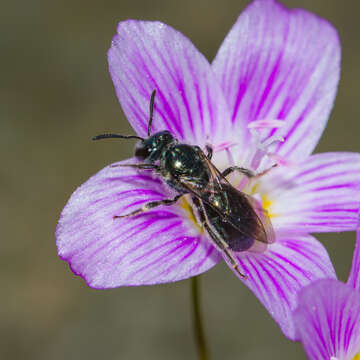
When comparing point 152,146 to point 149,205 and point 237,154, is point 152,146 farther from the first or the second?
point 237,154

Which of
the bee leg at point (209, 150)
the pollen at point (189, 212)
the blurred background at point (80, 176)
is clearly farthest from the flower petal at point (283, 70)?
the blurred background at point (80, 176)

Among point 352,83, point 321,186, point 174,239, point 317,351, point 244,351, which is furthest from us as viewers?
point 352,83

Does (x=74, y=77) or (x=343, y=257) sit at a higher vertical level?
(x=74, y=77)

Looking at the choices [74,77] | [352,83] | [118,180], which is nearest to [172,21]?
[74,77]

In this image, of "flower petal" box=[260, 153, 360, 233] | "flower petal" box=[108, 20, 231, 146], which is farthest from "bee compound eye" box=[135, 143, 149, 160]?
"flower petal" box=[260, 153, 360, 233]

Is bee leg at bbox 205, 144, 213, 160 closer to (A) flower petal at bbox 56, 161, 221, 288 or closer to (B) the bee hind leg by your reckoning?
(A) flower petal at bbox 56, 161, 221, 288

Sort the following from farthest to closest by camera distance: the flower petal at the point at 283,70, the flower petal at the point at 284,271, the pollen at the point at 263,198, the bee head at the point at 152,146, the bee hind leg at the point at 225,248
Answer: the pollen at the point at 263,198 → the flower petal at the point at 283,70 → the bee head at the point at 152,146 → the bee hind leg at the point at 225,248 → the flower petal at the point at 284,271

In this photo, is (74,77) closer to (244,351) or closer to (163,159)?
(244,351)

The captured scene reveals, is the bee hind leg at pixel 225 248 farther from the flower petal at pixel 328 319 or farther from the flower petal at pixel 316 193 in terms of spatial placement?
the flower petal at pixel 316 193
